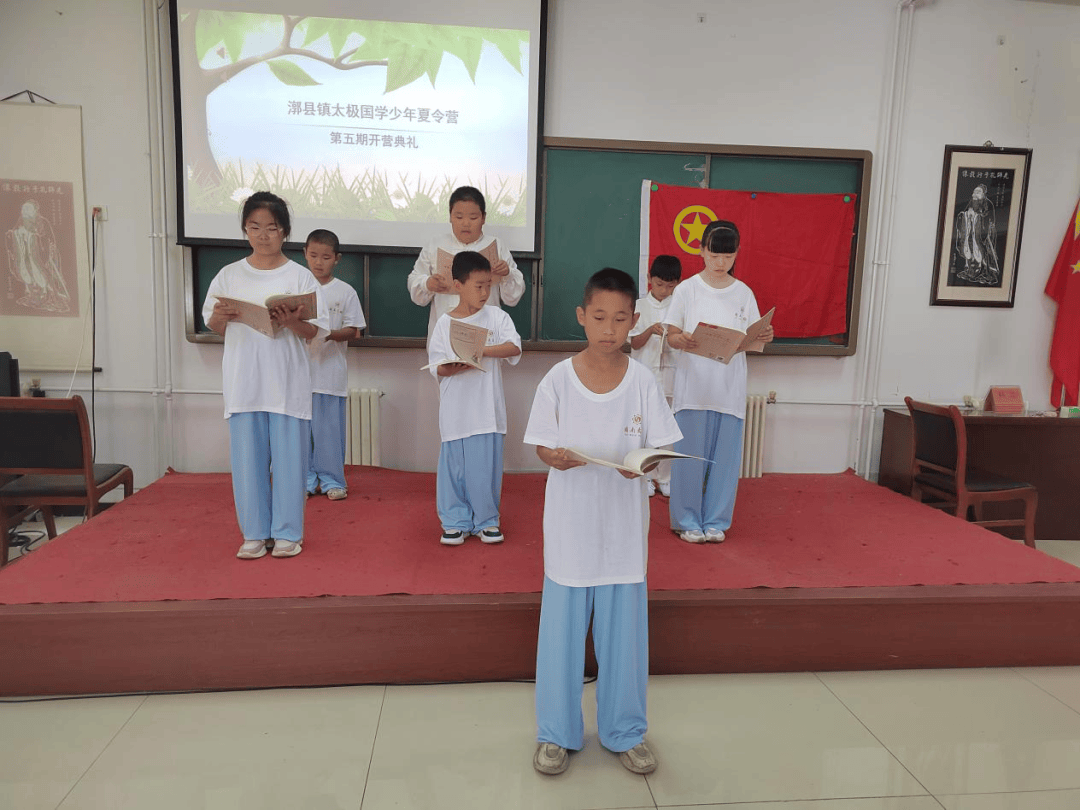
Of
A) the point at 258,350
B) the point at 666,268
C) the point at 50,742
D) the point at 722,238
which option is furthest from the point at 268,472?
the point at 666,268

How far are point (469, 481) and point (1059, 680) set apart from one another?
226 centimetres

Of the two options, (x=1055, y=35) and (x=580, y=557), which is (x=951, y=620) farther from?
(x=1055, y=35)

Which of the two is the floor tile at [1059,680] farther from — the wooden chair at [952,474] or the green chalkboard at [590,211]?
the green chalkboard at [590,211]

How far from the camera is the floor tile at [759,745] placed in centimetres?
170

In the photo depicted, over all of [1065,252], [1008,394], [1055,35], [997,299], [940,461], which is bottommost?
[940,461]

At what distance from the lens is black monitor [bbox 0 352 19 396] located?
3318mm

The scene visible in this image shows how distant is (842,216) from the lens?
13.4 ft

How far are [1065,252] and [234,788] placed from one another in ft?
17.1

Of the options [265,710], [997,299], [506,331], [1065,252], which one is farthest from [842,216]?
[265,710]

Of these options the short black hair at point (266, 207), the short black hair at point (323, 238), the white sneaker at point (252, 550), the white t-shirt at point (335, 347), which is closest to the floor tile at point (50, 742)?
the white sneaker at point (252, 550)

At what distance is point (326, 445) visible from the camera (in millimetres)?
3426

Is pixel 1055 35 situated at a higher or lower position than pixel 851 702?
higher

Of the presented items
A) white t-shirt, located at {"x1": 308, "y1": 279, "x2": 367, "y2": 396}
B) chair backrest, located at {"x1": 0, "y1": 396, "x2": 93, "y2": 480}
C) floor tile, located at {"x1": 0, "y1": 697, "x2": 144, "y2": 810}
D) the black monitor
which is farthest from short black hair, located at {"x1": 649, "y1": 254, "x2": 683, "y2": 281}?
the black monitor

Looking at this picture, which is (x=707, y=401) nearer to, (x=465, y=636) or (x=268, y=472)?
(x=465, y=636)
